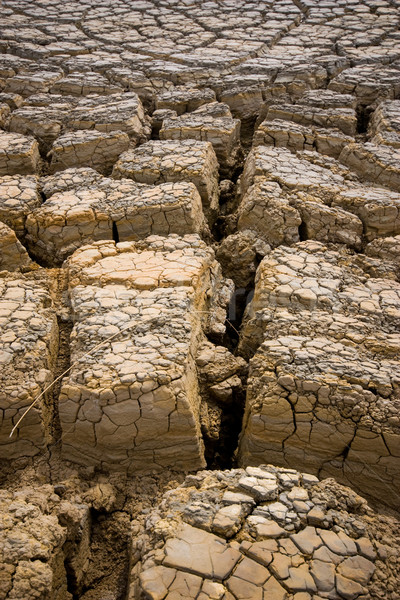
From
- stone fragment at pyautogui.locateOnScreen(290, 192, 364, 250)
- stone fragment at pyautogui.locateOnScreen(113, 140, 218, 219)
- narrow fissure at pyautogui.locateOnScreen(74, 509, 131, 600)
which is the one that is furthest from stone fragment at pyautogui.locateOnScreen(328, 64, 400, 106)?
narrow fissure at pyautogui.locateOnScreen(74, 509, 131, 600)

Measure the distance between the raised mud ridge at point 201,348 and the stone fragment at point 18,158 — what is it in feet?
0.05

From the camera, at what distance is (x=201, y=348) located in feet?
9.20

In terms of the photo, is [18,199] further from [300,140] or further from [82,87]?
[300,140]

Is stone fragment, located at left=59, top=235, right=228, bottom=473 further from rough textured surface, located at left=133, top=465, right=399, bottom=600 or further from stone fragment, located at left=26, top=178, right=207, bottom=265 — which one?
stone fragment, located at left=26, top=178, right=207, bottom=265

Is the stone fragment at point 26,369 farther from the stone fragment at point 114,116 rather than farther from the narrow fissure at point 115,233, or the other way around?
the stone fragment at point 114,116

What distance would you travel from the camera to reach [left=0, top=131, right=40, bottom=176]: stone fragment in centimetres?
411

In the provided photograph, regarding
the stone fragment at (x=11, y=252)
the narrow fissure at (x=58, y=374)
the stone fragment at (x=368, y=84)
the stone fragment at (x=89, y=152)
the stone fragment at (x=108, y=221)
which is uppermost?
the stone fragment at (x=368, y=84)

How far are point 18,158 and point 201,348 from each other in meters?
2.40

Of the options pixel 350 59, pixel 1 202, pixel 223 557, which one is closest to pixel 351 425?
pixel 223 557

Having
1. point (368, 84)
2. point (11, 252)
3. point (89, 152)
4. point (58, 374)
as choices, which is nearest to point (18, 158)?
point (89, 152)

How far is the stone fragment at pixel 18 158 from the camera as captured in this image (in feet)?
13.5

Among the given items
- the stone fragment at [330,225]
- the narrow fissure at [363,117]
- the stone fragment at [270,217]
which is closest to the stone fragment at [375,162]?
the stone fragment at [330,225]

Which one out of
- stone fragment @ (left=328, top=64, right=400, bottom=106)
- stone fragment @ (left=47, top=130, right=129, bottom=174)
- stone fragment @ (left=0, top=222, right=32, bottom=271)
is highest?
stone fragment @ (left=328, top=64, right=400, bottom=106)

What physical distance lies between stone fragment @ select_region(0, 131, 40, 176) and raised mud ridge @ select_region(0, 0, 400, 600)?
0.02 meters
